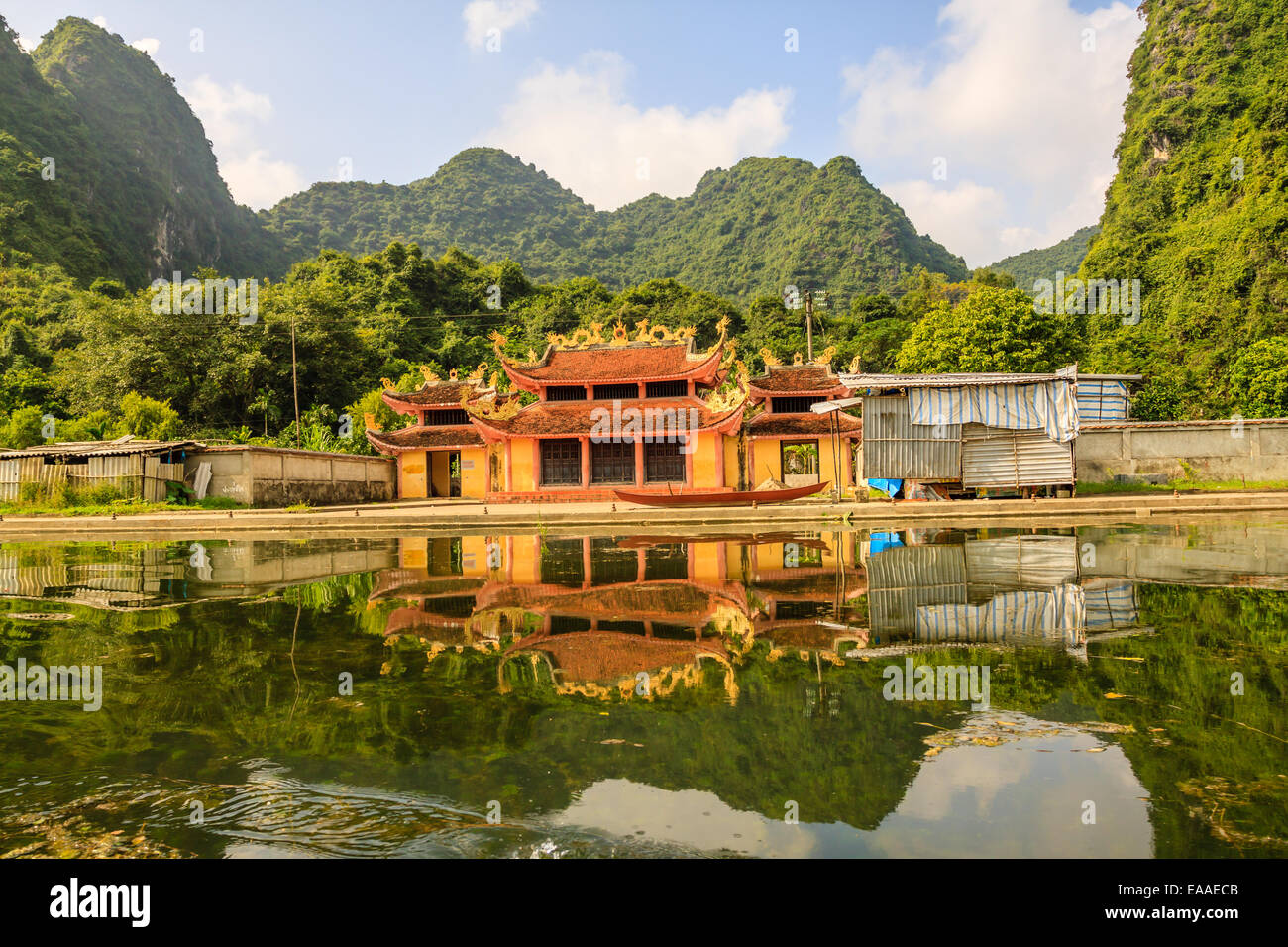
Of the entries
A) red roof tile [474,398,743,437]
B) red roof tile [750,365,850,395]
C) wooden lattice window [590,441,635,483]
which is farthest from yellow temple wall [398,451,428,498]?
red roof tile [750,365,850,395]

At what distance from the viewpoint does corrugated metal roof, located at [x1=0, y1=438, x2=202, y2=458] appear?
26094 mm

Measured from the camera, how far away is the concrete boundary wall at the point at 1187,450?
2473 centimetres

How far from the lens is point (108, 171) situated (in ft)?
279

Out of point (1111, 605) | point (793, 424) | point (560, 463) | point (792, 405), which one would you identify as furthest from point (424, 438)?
point (1111, 605)

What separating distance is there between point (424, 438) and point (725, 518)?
810 inches

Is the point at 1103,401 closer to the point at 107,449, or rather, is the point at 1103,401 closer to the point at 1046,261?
the point at 107,449

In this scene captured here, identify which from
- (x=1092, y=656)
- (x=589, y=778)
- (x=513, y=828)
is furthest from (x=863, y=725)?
(x=1092, y=656)

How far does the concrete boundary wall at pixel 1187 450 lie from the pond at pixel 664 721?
19290 mm

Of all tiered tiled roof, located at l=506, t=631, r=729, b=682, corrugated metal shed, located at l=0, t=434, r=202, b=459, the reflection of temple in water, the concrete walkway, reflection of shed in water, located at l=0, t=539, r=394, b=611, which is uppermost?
corrugated metal shed, located at l=0, t=434, r=202, b=459

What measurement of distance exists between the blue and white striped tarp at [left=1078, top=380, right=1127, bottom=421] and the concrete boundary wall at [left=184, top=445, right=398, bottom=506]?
31.9 m

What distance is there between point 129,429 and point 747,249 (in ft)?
257

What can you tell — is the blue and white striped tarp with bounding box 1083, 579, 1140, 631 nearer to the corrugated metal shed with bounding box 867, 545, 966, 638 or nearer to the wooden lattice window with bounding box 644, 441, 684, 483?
the corrugated metal shed with bounding box 867, 545, 966, 638
